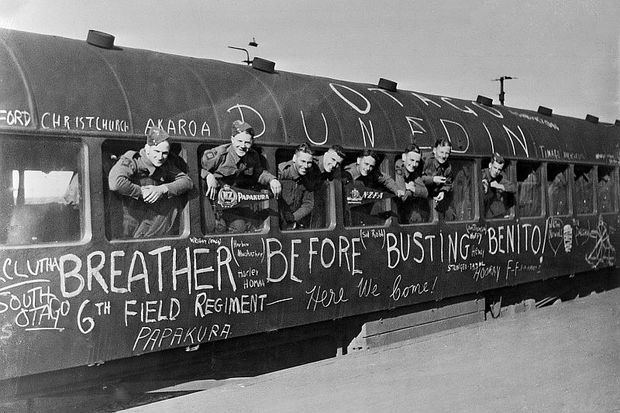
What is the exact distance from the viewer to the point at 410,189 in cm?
862

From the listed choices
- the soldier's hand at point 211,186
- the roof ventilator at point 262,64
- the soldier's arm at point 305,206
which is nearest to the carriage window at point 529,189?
the soldier's arm at point 305,206

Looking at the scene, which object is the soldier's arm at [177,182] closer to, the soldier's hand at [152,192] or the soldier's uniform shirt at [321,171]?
the soldier's hand at [152,192]

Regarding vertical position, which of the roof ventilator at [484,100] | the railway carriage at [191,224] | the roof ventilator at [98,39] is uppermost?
the roof ventilator at [484,100]

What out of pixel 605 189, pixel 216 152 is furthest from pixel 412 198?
pixel 605 189

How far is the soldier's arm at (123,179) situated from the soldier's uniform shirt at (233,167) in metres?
0.71

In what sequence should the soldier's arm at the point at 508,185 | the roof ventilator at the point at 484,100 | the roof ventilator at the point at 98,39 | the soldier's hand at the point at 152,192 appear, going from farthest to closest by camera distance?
1. the roof ventilator at the point at 484,100
2. the soldier's arm at the point at 508,185
3. the roof ventilator at the point at 98,39
4. the soldier's hand at the point at 152,192

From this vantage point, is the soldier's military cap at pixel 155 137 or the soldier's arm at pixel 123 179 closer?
the soldier's arm at pixel 123 179

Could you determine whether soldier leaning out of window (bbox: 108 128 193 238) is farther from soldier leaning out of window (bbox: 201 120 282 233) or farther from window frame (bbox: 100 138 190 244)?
soldier leaning out of window (bbox: 201 120 282 233)

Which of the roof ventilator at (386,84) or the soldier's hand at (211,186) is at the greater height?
the roof ventilator at (386,84)

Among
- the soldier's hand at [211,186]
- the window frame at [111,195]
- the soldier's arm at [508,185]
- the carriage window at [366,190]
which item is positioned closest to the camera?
the window frame at [111,195]

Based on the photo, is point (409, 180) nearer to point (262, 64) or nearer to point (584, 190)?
point (262, 64)

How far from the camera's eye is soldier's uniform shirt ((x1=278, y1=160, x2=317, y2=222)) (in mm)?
7238

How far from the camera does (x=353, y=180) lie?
797 cm

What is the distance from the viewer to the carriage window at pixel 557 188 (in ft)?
38.4
